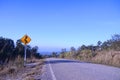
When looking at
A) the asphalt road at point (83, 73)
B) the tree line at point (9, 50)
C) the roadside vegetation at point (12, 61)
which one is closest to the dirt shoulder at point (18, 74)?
the roadside vegetation at point (12, 61)

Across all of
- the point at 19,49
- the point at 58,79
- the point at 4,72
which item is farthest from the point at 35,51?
the point at 58,79

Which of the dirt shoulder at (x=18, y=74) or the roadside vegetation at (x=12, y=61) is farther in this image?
the roadside vegetation at (x=12, y=61)

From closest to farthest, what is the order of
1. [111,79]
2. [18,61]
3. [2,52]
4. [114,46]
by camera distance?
[111,79]
[18,61]
[2,52]
[114,46]

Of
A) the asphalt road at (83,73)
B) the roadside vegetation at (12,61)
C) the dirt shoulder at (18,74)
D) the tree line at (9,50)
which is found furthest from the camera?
the tree line at (9,50)

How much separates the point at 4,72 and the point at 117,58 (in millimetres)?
15521

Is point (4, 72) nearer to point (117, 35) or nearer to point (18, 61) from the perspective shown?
point (18, 61)

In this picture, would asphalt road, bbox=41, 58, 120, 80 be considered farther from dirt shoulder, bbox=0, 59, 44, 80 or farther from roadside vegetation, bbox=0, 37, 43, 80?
roadside vegetation, bbox=0, 37, 43, 80

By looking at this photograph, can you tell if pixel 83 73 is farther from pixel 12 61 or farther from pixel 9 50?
pixel 9 50

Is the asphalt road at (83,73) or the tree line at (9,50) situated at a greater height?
the tree line at (9,50)

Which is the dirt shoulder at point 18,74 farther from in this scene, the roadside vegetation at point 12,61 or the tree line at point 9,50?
the tree line at point 9,50

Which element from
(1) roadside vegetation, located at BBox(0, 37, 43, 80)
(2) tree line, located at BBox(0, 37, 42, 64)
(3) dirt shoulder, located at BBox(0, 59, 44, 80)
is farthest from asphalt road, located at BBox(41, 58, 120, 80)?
(2) tree line, located at BBox(0, 37, 42, 64)

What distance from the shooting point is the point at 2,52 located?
4141 centimetres

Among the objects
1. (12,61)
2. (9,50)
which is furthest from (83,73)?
(9,50)

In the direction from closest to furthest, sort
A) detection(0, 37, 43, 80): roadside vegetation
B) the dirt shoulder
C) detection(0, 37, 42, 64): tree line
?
the dirt shoulder
detection(0, 37, 43, 80): roadside vegetation
detection(0, 37, 42, 64): tree line
